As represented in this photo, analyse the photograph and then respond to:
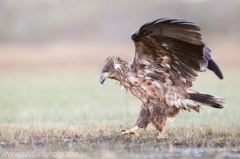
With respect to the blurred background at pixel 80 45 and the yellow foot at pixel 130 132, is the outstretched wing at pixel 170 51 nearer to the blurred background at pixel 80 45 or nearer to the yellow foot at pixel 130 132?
the yellow foot at pixel 130 132

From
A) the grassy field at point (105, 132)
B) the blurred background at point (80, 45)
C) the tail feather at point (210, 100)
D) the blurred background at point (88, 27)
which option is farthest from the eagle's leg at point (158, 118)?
the blurred background at point (88, 27)

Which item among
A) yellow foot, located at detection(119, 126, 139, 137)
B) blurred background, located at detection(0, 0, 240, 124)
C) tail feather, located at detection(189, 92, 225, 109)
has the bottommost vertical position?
yellow foot, located at detection(119, 126, 139, 137)

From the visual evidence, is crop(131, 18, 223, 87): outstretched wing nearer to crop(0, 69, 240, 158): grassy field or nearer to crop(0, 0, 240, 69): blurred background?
crop(0, 69, 240, 158): grassy field

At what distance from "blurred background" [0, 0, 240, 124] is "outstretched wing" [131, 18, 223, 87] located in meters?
5.15

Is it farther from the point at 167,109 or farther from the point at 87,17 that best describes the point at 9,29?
the point at 167,109

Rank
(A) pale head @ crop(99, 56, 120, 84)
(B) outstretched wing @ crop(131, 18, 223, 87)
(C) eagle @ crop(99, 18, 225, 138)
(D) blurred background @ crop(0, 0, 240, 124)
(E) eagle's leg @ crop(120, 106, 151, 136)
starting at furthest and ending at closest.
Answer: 1. (D) blurred background @ crop(0, 0, 240, 124)
2. (E) eagle's leg @ crop(120, 106, 151, 136)
3. (A) pale head @ crop(99, 56, 120, 84)
4. (C) eagle @ crop(99, 18, 225, 138)
5. (B) outstretched wing @ crop(131, 18, 223, 87)

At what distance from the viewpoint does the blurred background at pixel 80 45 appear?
18531mm

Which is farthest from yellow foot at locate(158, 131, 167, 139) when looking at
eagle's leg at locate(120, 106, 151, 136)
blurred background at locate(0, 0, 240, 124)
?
blurred background at locate(0, 0, 240, 124)

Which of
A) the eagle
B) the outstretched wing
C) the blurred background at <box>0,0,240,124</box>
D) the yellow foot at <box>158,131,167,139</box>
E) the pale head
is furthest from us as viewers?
the blurred background at <box>0,0,240,124</box>

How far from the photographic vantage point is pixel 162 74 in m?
9.49

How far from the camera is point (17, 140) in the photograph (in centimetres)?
901

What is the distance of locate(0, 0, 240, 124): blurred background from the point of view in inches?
730

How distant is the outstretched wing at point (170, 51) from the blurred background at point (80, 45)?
5.15m

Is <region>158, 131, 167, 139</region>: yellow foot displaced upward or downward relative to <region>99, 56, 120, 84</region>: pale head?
downward
